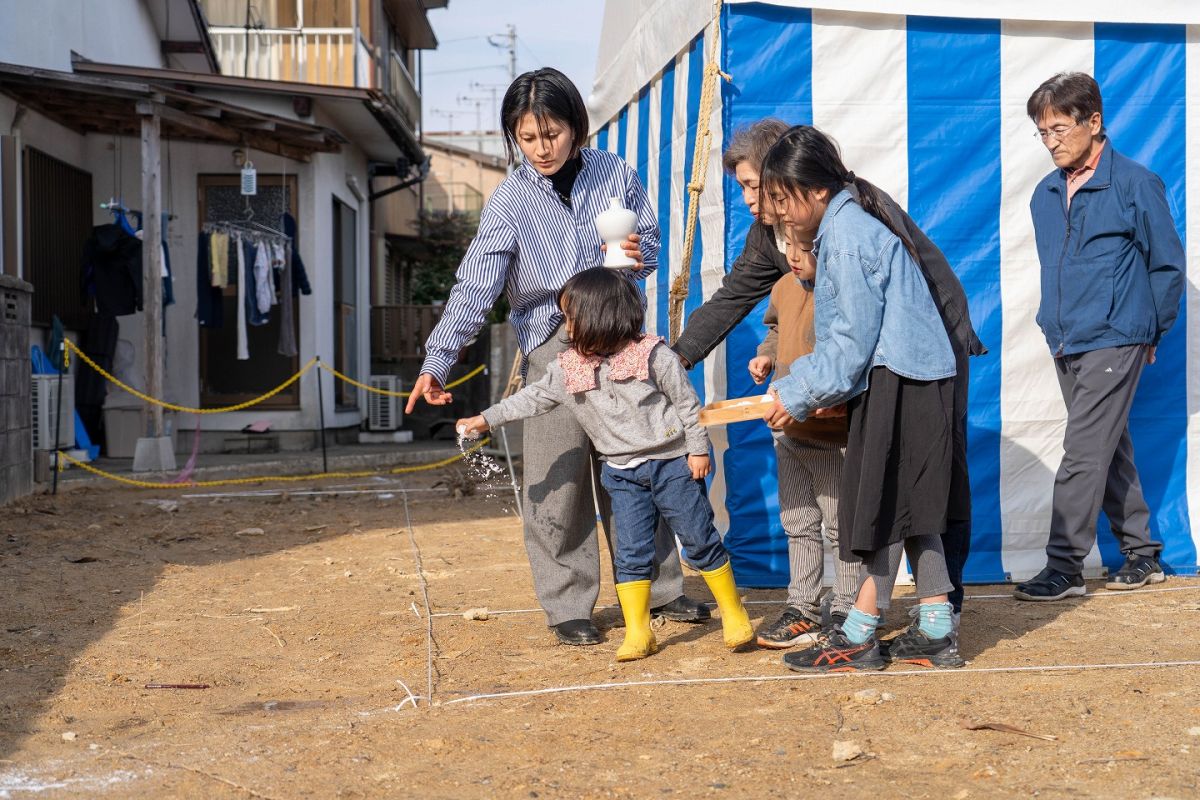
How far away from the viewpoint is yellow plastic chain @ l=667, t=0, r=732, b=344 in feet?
14.7

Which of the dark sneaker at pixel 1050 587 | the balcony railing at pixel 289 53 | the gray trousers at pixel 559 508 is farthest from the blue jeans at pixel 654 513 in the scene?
the balcony railing at pixel 289 53

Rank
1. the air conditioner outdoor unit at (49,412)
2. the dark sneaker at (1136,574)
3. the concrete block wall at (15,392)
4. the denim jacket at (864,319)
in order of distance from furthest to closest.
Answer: the air conditioner outdoor unit at (49,412) → the concrete block wall at (15,392) → the dark sneaker at (1136,574) → the denim jacket at (864,319)

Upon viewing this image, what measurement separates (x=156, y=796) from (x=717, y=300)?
233cm

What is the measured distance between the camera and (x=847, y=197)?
10.7ft

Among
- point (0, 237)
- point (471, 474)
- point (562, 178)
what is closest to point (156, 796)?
point (562, 178)

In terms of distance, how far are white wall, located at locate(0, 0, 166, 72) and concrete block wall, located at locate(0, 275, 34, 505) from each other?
9.54 feet

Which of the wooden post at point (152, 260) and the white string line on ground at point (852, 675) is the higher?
the wooden post at point (152, 260)

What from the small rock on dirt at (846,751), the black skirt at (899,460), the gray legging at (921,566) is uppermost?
the black skirt at (899,460)

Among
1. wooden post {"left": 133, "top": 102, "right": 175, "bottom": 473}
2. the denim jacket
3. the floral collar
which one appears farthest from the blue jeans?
wooden post {"left": 133, "top": 102, "right": 175, "bottom": 473}

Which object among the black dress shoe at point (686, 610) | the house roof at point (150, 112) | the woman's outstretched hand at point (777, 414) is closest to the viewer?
the woman's outstretched hand at point (777, 414)

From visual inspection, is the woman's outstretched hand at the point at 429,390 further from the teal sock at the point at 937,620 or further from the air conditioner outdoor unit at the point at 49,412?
the air conditioner outdoor unit at the point at 49,412

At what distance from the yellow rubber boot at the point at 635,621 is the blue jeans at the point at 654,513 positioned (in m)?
0.03

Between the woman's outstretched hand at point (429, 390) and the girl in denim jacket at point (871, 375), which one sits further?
the woman's outstretched hand at point (429, 390)

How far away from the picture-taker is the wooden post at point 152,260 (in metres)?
9.84
